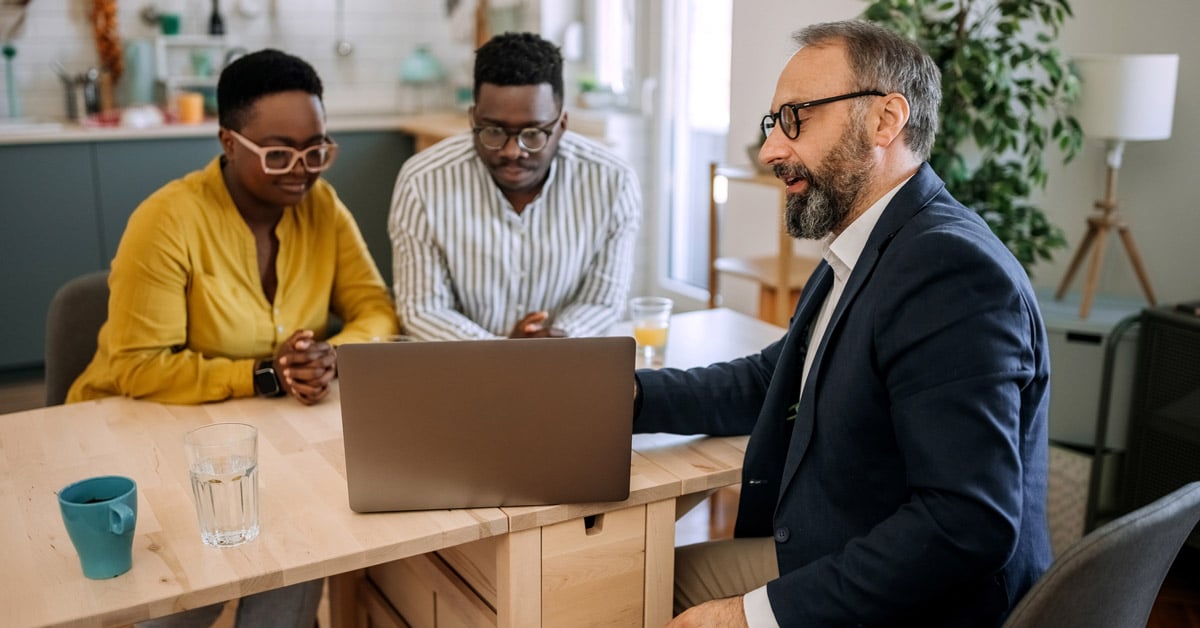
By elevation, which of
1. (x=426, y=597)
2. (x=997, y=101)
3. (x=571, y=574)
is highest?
(x=997, y=101)

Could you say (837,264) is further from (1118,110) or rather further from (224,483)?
(1118,110)

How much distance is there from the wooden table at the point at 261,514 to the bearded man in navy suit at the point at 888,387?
165mm

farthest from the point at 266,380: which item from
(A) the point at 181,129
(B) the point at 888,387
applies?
(A) the point at 181,129

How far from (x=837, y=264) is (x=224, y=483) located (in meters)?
0.82

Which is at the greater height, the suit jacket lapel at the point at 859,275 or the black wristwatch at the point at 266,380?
the suit jacket lapel at the point at 859,275

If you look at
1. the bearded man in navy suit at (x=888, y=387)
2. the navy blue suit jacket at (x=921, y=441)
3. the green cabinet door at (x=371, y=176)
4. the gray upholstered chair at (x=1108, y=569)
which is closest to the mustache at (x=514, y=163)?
the bearded man in navy suit at (x=888, y=387)

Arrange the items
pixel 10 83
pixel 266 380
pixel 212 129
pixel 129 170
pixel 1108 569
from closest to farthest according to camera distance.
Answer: pixel 1108 569
pixel 266 380
pixel 129 170
pixel 212 129
pixel 10 83

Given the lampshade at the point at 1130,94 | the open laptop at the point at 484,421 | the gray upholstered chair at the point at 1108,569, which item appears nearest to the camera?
the gray upholstered chair at the point at 1108,569

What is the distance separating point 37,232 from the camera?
414cm

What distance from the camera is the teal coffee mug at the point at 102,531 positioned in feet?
3.82

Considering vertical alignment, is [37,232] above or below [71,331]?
below

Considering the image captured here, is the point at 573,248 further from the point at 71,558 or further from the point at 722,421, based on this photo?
the point at 71,558

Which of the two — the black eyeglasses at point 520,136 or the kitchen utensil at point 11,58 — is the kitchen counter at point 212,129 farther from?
the black eyeglasses at point 520,136

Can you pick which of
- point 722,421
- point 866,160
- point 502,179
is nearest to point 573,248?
point 502,179
